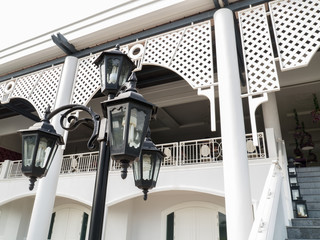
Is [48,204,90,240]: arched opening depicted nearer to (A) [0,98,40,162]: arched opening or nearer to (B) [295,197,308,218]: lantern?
(A) [0,98,40,162]: arched opening

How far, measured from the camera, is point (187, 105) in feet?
34.9

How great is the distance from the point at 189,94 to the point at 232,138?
4.64 meters

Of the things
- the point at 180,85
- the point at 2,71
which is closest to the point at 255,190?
the point at 180,85

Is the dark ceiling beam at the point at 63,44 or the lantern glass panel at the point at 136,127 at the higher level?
the dark ceiling beam at the point at 63,44

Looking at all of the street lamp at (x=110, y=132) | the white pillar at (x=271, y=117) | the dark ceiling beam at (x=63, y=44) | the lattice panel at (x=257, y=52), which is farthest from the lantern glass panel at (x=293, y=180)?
the dark ceiling beam at (x=63, y=44)

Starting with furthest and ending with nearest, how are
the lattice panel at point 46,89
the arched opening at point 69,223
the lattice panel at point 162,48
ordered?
1. the arched opening at point 69,223
2. the lattice panel at point 46,89
3. the lattice panel at point 162,48

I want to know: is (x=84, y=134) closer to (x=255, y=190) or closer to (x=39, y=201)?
(x=39, y=201)

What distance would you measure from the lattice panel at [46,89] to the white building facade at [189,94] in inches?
1.2

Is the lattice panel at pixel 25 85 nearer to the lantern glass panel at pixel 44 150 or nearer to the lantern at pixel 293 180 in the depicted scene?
the lantern glass panel at pixel 44 150

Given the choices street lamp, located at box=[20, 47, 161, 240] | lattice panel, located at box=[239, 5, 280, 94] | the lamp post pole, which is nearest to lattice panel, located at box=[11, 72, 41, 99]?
street lamp, located at box=[20, 47, 161, 240]

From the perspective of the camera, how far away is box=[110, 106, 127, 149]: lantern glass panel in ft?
5.58

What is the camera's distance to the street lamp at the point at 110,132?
5.56 feet

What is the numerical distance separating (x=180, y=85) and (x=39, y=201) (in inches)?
205

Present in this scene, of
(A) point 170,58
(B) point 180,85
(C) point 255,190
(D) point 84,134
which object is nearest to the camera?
(A) point 170,58
